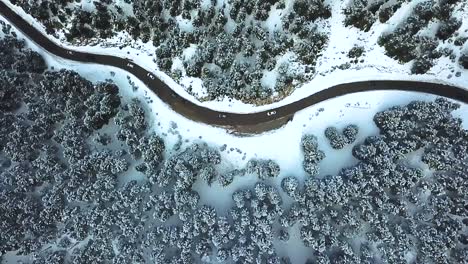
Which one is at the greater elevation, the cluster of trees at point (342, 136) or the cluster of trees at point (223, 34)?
the cluster of trees at point (223, 34)

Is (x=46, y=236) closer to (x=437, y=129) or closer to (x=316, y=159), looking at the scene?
(x=316, y=159)

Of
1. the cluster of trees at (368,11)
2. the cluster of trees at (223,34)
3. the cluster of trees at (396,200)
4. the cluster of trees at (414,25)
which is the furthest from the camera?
the cluster of trees at (223,34)

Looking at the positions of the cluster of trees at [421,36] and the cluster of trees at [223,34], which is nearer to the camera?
the cluster of trees at [421,36]

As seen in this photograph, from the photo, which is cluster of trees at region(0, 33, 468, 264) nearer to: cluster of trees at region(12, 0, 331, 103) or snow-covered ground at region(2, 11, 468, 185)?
snow-covered ground at region(2, 11, 468, 185)

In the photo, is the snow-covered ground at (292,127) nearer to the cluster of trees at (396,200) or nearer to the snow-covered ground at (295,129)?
the snow-covered ground at (295,129)

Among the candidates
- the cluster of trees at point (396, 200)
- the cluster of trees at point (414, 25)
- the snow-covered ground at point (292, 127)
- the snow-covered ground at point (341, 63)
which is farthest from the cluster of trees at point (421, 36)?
the cluster of trees at point (396, 200)

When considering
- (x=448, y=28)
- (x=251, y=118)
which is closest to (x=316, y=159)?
(x=251, y=118)

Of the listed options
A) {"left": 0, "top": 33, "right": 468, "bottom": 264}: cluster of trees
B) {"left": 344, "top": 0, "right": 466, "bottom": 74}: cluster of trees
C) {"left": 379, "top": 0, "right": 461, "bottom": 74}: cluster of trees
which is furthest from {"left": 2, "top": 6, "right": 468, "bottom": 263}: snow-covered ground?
{"left": 344, "top": 0, "right": 466, "bottom": 74}: cluster of trees
